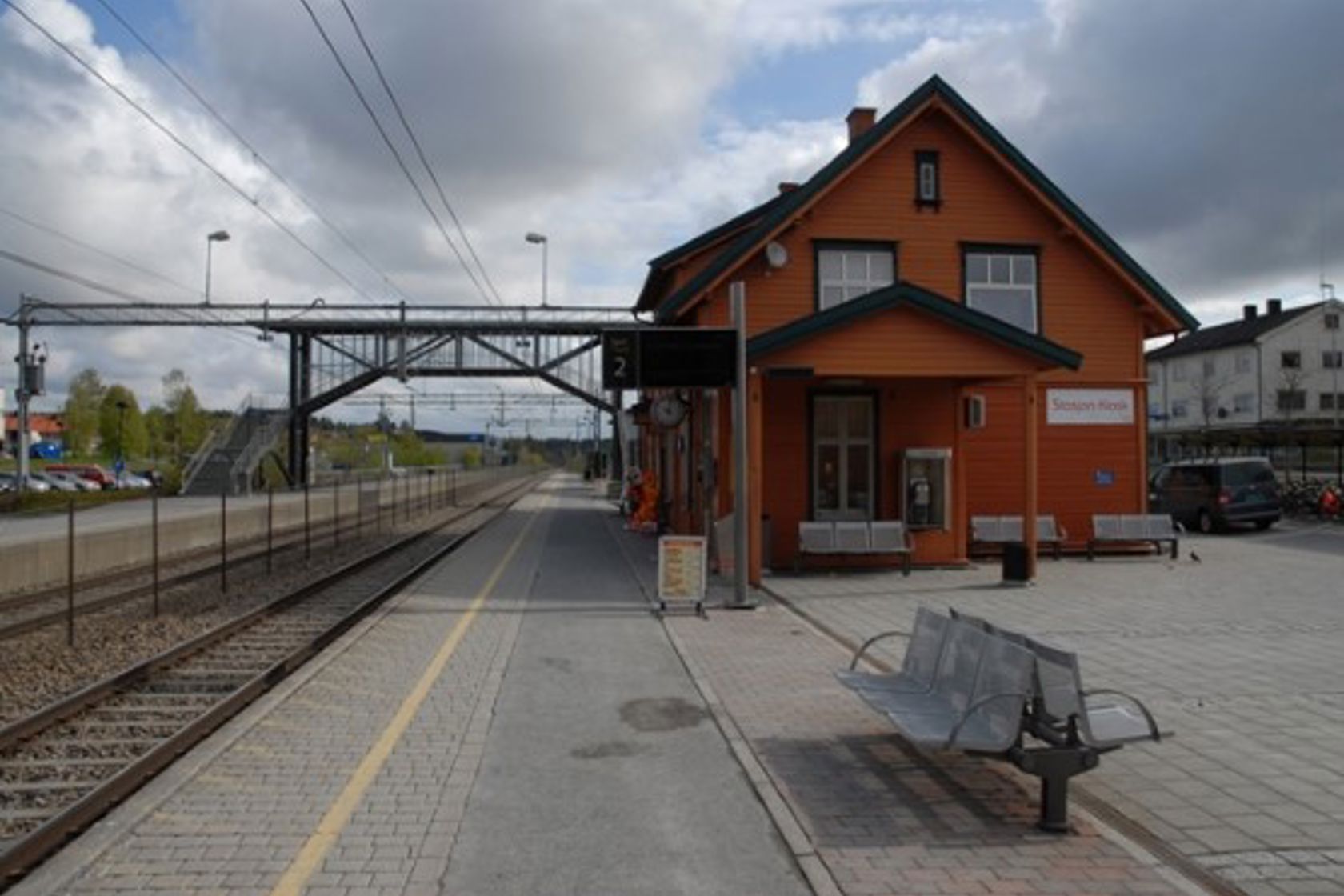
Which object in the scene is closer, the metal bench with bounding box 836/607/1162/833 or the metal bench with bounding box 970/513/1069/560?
the metal bench with bounding box 836/607/1162/833

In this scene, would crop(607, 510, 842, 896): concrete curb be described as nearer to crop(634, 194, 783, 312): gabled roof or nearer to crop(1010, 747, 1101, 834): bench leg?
crop(1010, 747, 1101, 834): bench leg

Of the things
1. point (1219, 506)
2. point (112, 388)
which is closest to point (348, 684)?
point (1219, 506)

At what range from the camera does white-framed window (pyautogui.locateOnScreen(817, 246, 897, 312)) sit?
2009 centimetres

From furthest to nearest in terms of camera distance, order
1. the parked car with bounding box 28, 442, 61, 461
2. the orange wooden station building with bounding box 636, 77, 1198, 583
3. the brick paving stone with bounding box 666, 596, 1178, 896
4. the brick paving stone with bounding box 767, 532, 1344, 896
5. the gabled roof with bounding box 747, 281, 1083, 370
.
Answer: the parked car with bounding box 28, 442, 61, 461
the orange wooden station building with bounding box 636, 77, 1198, 583
the gabled roof with bounding box 747, 281, 1083, 370
the brick paving stone with bounding box 767, 532, 1344, 896
the brick paving stone with bounding box 666, 596, 1178, 896

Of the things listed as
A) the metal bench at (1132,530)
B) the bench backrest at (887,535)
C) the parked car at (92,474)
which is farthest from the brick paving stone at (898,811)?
the parked car at (92,474)

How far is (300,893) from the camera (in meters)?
4.78

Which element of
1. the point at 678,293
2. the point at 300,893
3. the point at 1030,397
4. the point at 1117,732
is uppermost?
the point at 678,293

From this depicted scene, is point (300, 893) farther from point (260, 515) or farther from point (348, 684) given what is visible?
point (260, 515)

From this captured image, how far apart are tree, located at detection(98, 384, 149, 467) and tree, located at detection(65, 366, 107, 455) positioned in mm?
654

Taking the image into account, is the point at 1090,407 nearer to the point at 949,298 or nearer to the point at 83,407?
the point at 949,298

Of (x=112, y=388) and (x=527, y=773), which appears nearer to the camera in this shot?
(x=527, y=773)

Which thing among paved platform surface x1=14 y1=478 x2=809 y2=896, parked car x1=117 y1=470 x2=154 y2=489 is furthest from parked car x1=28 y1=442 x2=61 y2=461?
paved platform surface x1=14 y1=478 x2=809 y2=896

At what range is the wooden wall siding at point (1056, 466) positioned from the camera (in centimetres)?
2050

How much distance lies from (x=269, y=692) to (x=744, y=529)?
263 inches
